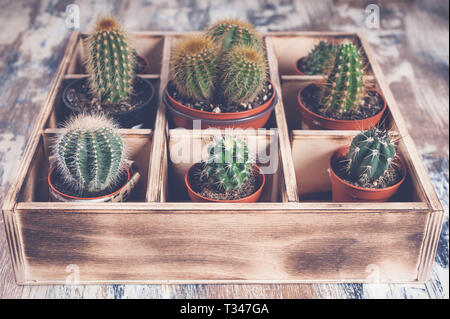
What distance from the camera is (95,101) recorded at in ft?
3.94

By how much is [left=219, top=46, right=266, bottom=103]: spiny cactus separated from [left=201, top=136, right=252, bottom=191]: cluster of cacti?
161mm

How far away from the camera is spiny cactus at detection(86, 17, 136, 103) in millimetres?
1123

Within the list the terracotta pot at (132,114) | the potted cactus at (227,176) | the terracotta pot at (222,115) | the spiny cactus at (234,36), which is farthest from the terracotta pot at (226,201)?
the spiny cactus at (234,36)

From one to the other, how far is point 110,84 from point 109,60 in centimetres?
6

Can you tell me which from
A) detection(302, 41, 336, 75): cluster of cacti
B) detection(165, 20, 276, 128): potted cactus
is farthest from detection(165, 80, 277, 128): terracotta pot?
detection(302, 41, 336, 75): cluster of cacti

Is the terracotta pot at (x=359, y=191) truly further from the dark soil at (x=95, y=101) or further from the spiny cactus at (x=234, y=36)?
the dark soil at (x=95, y=101)

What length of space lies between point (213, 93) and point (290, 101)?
0.32 m

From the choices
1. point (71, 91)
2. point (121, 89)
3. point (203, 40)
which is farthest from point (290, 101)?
point (71, 91)

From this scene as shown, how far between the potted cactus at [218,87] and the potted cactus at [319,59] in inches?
10.9

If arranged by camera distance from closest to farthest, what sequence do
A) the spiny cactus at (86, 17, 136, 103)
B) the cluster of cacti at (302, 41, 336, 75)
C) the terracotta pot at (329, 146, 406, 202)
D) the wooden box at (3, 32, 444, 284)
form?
1. the wooden box at (3, 32, 444, 284)
2. the terracotta pot at (329, 146, 406, 202)
3. the spiny cactus at (86, 17, 136, 103)
4. the cluster of cacti at (302, 41, 336, 75)

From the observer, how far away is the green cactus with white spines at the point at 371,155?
97 centimetres

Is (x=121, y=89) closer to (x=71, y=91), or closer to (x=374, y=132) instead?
(x=71, y=91)

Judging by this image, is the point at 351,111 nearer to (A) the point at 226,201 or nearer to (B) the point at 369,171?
(B) the point at 369,171

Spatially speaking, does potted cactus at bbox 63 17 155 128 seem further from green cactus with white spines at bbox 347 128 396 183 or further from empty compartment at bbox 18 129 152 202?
green cactus with white spines at bbox 347 128 396 183
